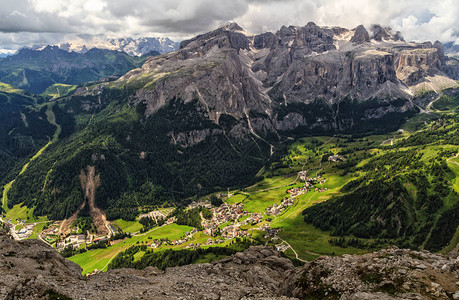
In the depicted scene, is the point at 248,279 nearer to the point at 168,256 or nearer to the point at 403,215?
the point at 168,256

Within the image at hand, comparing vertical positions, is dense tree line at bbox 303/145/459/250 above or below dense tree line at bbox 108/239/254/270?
above

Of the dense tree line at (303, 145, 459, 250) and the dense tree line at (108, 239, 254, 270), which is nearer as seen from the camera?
the dense tree line at (108, 239, 254, 270)

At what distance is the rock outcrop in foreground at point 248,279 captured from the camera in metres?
47.6

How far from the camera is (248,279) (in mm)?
76188

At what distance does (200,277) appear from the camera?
77.1 m

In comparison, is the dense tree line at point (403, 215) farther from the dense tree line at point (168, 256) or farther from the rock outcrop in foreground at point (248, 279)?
the rock outcrop in foreground at point (248, 279)

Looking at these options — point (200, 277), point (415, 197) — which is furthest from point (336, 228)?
point (200, 277)

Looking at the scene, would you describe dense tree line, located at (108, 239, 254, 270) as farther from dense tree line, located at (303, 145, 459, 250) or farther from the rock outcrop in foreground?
dense tree line, located at (303, 145, 459, 250)

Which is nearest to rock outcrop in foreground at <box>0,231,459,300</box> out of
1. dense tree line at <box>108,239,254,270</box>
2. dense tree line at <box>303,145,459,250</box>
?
dense tree line at <box>108,239,254,270</box>

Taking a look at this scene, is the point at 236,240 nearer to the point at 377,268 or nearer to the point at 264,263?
the point at 264,263

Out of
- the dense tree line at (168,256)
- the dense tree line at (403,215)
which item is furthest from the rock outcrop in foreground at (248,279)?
the dense tree line at (403,215)

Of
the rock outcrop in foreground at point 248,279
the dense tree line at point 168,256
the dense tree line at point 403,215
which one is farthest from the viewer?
the dense tree line at point 403,215

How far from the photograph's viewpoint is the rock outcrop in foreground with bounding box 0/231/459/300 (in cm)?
4756

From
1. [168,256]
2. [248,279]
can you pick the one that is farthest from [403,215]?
[168,256]
